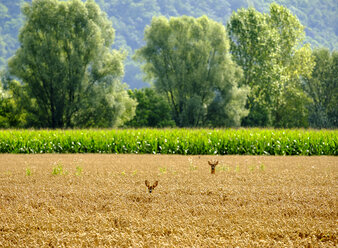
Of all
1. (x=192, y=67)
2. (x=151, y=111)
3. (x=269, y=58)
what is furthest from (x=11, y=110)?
(x=269, y=58)

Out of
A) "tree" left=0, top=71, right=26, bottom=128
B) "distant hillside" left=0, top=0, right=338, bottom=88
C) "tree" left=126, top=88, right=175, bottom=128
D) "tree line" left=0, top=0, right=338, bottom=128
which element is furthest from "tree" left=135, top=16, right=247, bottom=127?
"distant hillside" left=0, top=0, right=338, bottom=88

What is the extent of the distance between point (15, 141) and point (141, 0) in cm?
19124

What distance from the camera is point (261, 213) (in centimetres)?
488

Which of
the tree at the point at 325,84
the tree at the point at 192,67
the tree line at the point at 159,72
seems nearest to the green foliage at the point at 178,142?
the tree line at the point at 159,72

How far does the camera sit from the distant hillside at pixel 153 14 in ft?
472

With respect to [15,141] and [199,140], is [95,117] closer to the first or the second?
[15,141]

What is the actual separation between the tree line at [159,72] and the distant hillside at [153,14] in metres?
101

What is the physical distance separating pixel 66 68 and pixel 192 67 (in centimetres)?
1143

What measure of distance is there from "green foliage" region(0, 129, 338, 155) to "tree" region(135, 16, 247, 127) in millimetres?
17527

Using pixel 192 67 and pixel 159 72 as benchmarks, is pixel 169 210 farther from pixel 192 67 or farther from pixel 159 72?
pixel 159 72

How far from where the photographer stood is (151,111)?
37531 mm

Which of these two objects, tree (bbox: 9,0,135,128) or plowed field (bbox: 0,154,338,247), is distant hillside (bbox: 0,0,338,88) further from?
plowed field (bbox: 0,154,338,247)

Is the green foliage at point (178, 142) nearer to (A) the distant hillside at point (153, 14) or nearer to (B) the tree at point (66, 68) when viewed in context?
(B) the tree at point (66, 68)

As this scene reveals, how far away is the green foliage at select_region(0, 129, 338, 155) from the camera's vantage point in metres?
15.1
